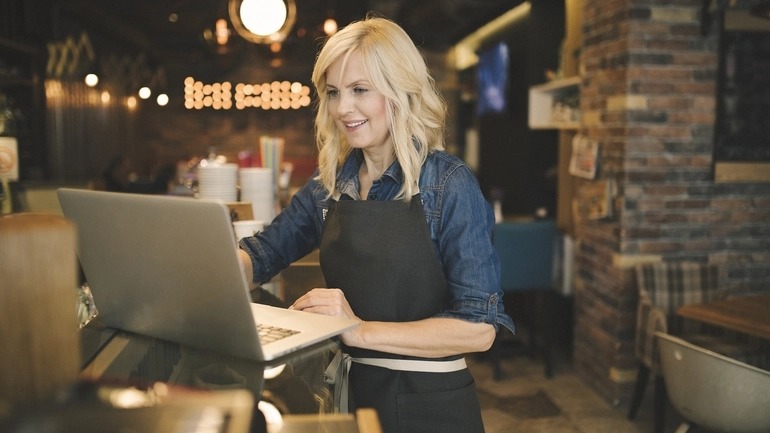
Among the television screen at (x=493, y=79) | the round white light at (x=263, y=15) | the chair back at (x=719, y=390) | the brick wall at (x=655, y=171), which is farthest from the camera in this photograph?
the television screen at (x=493, y=79)

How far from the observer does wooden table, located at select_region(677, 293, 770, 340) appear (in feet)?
8.70

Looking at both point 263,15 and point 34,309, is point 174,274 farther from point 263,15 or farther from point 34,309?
point 263,15

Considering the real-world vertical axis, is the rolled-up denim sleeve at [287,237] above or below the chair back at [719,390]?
above

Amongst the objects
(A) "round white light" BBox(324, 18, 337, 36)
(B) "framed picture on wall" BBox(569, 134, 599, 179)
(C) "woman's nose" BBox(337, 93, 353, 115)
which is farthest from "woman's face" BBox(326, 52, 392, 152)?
(A) "round white light" BBox(324, 18, 337, 36)

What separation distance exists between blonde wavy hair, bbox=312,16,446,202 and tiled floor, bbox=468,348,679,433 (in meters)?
2.38

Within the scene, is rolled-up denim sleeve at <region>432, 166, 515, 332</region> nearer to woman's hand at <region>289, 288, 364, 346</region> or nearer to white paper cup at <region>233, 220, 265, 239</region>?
woman's hand at <region>289, 288, 364, 346</region>

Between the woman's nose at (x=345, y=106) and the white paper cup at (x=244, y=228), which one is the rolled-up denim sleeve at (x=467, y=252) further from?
the white paper cup at (x=244, y=228)

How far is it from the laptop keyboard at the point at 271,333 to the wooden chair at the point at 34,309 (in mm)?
558

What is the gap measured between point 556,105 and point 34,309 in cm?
490

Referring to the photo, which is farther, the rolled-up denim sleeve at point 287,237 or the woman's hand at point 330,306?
the rolled-up denim sleeve at point 287,237

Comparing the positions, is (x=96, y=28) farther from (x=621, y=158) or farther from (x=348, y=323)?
(x=348, y=323)

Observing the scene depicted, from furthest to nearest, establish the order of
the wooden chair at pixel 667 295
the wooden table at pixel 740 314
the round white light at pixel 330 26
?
the round white light at pixel 330 26 < the wooden chair at pixel 667 295 < the wooden table at pixel 740 314

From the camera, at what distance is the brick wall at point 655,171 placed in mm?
3695

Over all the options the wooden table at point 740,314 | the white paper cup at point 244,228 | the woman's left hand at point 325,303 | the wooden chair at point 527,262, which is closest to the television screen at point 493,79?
the wooden chair at point 527,262
